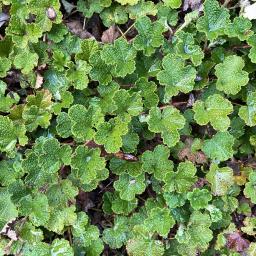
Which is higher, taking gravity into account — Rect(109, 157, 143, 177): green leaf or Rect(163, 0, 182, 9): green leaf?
Rect(163, 0, 182, 9): green leaf

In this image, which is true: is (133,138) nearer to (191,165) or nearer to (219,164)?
(191,165)

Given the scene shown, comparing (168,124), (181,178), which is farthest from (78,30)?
(181,178)

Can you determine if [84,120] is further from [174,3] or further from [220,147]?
[174,3]

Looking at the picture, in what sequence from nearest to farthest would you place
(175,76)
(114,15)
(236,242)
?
(175,76), (236,242), (114,15)

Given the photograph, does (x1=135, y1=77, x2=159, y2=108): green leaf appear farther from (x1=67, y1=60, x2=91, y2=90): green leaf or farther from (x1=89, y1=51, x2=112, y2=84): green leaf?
(x1=67, y1=60, x2=91, y2=90): green leaf

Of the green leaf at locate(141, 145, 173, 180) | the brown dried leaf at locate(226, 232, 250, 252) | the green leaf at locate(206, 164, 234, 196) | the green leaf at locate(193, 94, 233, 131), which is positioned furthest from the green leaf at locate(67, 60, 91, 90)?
the brown dried leaf at locate(226, 232, 250, 252)

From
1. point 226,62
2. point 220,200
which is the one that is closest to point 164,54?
point 226,62
